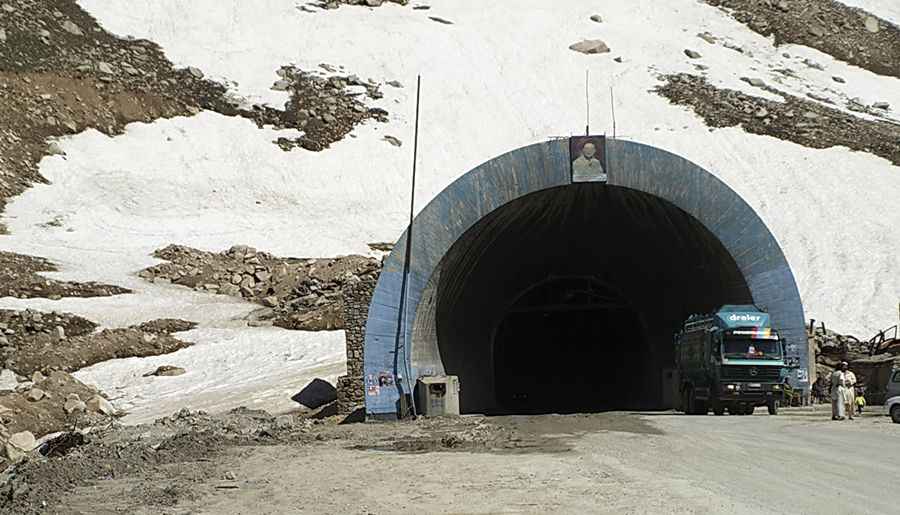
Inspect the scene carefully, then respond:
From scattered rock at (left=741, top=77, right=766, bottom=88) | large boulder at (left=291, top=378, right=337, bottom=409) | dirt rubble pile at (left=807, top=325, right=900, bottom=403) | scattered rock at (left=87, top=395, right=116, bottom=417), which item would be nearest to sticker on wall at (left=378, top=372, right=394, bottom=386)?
large boulder at (left=291, top=378, right=337, bottom=409)

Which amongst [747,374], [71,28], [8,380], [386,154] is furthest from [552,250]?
[71,28]

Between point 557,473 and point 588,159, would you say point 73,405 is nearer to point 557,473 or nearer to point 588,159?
point 588,159

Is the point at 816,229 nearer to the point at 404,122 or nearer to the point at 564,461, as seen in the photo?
the point at 404,122

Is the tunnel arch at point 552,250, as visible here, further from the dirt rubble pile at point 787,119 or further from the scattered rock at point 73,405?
the dirt rubble pile at point 787,119

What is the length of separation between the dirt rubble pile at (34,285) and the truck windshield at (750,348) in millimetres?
31575

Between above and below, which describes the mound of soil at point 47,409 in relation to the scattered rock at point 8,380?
below

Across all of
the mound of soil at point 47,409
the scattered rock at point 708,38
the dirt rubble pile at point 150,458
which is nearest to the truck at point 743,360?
the dirt rubble pile at point 150,458

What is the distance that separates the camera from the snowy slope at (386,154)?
168 ft

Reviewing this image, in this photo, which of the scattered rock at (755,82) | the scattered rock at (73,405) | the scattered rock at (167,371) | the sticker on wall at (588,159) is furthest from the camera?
the scattered rock at (755,82)

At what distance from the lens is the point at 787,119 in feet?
261

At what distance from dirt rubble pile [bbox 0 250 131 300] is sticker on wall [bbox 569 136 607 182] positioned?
96.2ft

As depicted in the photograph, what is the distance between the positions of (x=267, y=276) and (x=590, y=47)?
52447mm

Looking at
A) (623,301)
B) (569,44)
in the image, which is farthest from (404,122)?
(623,301)

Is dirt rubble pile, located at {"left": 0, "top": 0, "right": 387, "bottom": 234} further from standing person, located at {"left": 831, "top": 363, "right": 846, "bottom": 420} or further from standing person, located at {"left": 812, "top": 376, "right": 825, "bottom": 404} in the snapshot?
standing person, located at {"left": 831, "top": 363, "right": 846, "bottom": 420}
